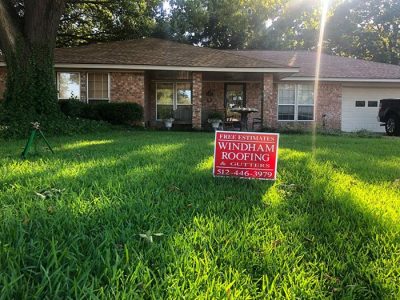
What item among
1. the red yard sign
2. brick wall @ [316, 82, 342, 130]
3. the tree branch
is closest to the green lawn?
the red yard sign

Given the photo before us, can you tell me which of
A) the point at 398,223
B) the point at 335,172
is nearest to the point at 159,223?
the point at 398,223

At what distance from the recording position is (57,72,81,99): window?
55.6 feet

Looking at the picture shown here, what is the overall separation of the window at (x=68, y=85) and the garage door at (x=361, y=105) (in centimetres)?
1312

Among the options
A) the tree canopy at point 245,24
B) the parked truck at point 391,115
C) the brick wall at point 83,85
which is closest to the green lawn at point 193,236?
the parked truck at point 391,115

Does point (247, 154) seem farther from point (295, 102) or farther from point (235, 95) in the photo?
point (295, 102)

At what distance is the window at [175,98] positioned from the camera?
1869 centimetres

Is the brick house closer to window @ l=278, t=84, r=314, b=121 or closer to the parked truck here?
window @ l=278, t=84, r=314, b=121

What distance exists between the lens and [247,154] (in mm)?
4016

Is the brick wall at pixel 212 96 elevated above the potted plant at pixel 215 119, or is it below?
above

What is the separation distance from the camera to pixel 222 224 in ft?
9.12

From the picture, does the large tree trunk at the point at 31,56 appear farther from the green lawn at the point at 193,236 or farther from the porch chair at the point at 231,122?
the green lawn at the point at 193,236

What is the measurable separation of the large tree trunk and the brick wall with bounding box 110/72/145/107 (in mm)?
4018

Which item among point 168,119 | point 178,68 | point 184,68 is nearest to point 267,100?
point 184,68

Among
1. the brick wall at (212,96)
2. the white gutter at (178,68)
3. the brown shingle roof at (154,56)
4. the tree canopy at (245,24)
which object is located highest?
the tree canopy at (245,24)
